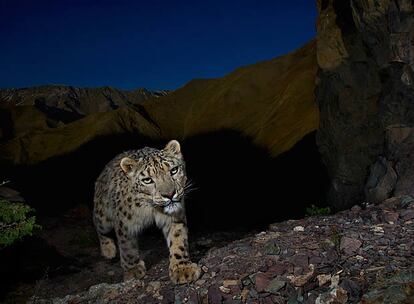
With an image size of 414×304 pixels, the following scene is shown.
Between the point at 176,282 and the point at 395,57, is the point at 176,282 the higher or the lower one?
the lower one

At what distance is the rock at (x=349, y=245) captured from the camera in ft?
19.5

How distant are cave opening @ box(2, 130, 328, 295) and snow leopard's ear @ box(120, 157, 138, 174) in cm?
292

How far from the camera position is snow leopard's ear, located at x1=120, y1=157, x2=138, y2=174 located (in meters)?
7.29

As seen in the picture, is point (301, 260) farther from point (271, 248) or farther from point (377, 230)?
point (377, 230)

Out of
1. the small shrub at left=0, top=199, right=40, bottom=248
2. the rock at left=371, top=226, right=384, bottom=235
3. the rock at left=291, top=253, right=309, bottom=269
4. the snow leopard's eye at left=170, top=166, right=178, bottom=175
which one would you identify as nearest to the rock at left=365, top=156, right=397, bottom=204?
the rock at left=371, top=226, right=384, bottom=235

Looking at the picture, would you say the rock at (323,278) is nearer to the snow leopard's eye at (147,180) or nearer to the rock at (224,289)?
the rock at (224,289)

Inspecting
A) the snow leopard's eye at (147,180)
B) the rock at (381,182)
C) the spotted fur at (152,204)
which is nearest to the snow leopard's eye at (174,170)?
the spotted fur at (152,204)

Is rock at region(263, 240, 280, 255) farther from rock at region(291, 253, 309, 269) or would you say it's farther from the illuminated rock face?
the illuminated rock face

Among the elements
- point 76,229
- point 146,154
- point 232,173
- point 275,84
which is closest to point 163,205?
point 146,154

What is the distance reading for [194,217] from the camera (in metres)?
17.0

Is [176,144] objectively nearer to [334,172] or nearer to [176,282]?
[176,282]

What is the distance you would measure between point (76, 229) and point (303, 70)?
52.7ft

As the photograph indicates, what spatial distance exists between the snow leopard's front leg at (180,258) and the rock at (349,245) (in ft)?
7.20

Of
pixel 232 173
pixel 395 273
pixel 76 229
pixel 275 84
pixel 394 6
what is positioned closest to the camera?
pixel 395 273
